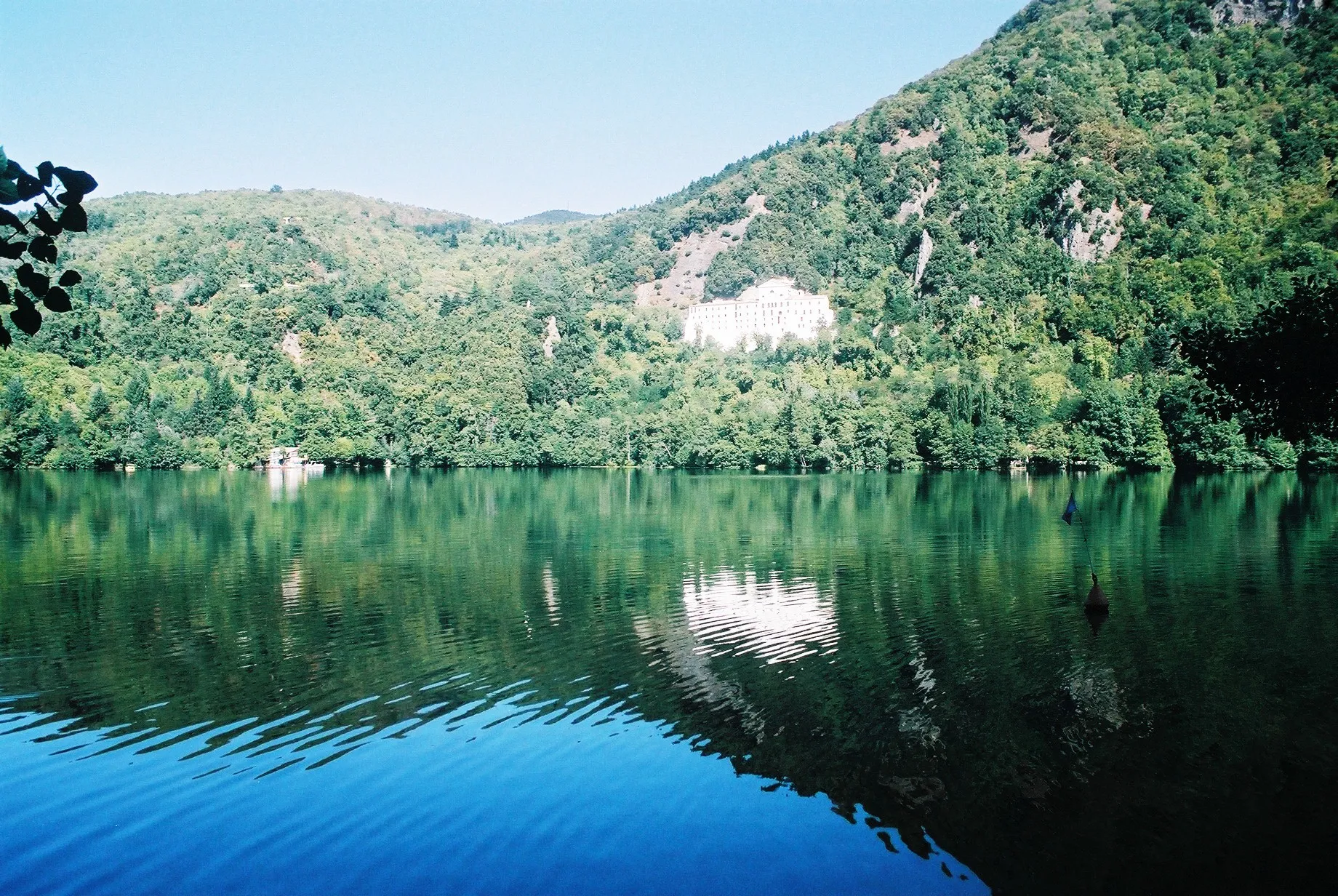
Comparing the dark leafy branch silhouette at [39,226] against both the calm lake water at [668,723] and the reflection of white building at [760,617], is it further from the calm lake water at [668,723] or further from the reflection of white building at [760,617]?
the reflection of white building at [760,617]

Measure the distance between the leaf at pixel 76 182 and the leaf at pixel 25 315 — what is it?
0.48 meters

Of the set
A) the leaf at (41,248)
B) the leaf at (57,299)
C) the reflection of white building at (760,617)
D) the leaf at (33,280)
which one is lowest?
the reflection of white building at (760,617)

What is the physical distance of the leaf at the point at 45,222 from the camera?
4613 mm

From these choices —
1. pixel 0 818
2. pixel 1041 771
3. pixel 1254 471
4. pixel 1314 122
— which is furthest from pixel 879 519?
pixel 1314 122

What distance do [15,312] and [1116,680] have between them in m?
20.6

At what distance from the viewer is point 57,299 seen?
454 cm

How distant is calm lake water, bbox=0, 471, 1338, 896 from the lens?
41.4 feet

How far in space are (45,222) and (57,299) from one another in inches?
16.7

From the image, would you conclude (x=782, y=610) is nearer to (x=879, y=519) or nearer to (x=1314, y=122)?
(x=879, y=519)

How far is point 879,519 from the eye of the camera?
56.4 meters

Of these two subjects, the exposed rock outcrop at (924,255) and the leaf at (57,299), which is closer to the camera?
the leaf at (57,299)

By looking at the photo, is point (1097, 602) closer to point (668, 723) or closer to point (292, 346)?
point (668, 723)

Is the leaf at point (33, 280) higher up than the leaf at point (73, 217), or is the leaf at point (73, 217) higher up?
the leaf at point (73, 217)

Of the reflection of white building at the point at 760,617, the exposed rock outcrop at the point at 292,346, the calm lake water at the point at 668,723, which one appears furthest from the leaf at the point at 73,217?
the exposed rock outcrop at the point at 292,346
